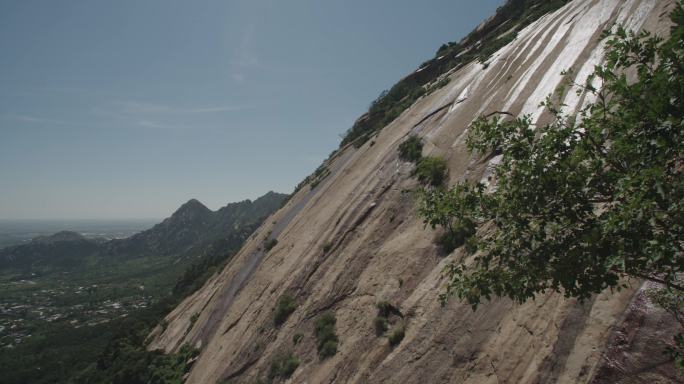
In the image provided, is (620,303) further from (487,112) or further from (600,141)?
(487,112)

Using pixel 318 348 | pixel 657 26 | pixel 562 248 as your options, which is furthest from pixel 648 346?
pixel 657 26

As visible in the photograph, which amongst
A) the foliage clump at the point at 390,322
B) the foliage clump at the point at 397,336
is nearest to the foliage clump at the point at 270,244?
the foliage clump at the point at 390,322

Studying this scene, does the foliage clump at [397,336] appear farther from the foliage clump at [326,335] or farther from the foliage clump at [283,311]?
the foliage clump at [283,311]

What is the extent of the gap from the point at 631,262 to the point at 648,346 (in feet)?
16.6

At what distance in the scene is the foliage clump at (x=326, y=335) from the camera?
15.9 metres

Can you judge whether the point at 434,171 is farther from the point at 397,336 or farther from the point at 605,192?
the point at 605,192

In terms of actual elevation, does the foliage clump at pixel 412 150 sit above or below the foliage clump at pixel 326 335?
→ above

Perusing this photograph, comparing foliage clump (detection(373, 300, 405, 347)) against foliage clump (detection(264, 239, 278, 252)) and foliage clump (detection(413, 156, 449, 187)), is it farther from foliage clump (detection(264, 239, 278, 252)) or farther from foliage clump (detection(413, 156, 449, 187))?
foliage clump (detection(264, 239, 278, 252))

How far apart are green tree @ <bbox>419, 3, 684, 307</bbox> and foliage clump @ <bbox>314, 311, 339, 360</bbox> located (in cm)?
1062

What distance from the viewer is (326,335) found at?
16625 millimetres

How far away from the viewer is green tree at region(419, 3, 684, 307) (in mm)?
4930

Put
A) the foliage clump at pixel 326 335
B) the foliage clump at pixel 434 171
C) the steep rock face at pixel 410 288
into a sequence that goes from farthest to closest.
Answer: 1. the foliage clump at pixel 434 171
2. the foliage clump at pixel 326 335
3. the steep rock face at pixel 410 288

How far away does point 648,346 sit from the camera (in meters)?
8.27

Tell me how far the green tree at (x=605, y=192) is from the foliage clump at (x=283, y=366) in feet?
42.0
